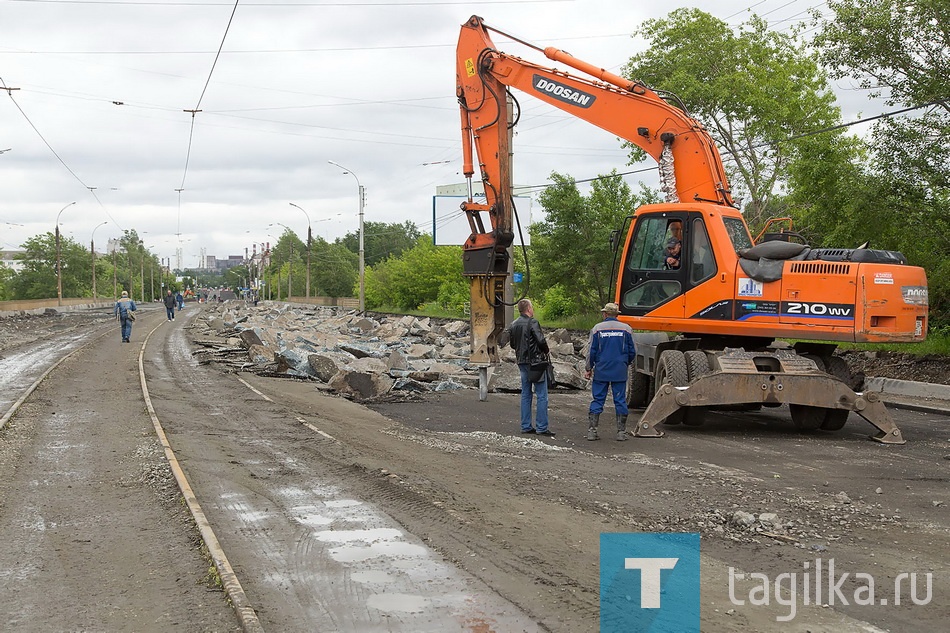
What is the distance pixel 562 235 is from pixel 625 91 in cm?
2194

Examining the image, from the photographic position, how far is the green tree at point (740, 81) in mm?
32500

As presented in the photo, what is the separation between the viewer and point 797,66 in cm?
3416

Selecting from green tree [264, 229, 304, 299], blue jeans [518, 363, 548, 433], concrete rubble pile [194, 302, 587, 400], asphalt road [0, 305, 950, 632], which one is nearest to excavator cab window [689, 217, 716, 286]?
asphalt road [0, 305, 950, 632]

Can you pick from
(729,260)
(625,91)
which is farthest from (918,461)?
(625,91)

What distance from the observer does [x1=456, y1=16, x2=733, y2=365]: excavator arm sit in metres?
13.8

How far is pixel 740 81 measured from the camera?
32219mm

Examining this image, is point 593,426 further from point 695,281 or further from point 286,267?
point 286,267

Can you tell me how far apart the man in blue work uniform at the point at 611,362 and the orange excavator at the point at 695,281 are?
0.60 meters

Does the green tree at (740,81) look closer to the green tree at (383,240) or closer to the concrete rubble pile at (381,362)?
the concrete rubble pile at (381,362)

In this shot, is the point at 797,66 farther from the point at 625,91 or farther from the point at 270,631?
the point at 270,631

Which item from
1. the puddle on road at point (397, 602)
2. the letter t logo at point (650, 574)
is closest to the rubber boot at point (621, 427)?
the letter t logo at point (650, 574)

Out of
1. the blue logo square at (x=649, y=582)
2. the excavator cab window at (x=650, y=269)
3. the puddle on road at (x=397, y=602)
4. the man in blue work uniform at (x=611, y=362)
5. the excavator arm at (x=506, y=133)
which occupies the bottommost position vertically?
the blue logo square at (x=649, y=582)

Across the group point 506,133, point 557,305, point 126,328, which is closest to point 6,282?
point 557,305

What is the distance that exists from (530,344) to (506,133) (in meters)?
4.30
